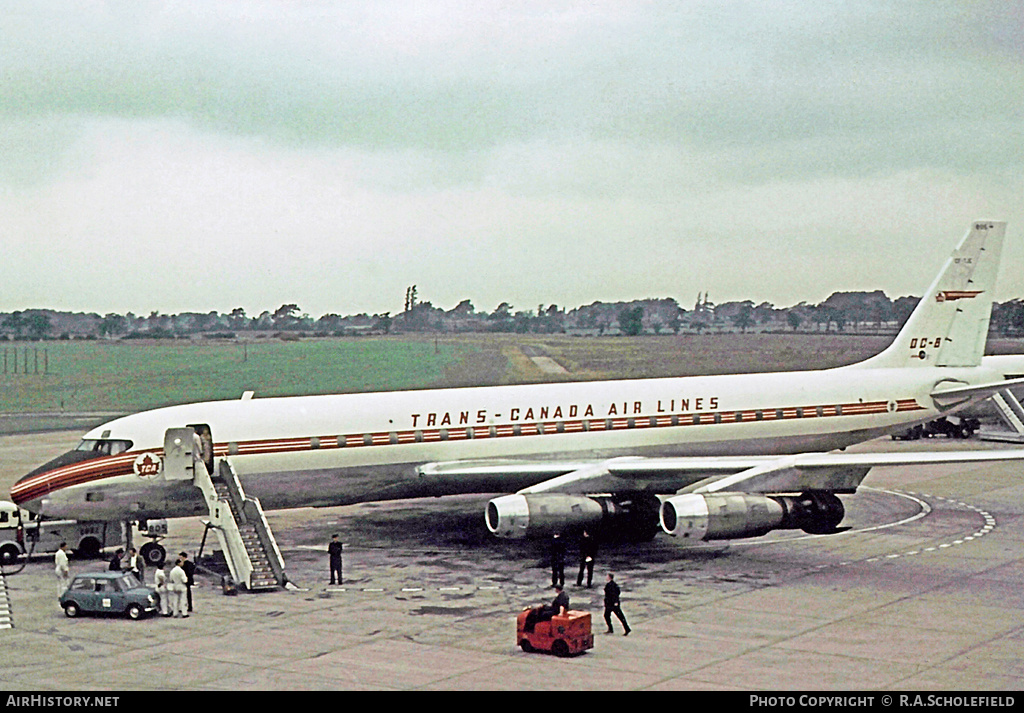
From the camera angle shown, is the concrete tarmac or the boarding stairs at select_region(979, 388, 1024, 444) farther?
the boarding stairs at select_region(979, 388, 1024, 444)

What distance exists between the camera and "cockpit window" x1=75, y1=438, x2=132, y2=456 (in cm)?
2995

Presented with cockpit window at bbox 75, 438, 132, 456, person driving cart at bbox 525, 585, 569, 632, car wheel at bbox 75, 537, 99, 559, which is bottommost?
car wheel at bbox 75, 537, 99, 559

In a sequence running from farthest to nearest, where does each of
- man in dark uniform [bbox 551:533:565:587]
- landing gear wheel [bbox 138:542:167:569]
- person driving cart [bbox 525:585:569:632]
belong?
landing gear wheel [bbox 138:542:167:569], man in dark uniform [bbox 551:533:565:587], person driving cart [bbox 525:585:569:632]

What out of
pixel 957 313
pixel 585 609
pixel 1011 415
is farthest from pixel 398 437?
pixel 1011 415

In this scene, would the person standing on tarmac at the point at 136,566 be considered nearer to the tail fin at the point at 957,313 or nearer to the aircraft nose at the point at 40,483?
the aircraft nose at the point at 40,483

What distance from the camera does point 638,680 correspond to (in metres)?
19.7

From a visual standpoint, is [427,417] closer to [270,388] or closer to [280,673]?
[280,673]

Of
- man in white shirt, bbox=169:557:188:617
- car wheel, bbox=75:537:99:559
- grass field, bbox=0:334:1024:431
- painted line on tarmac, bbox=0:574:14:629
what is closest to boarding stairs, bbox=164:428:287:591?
man in white shirt, bbox=169:557:188:617

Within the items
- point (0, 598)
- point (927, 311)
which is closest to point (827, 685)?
point (0, 598)

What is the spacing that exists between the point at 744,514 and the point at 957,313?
1633 centimetres

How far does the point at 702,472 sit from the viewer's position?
31.6 meters

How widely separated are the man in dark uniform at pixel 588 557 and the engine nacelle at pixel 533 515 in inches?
31.9

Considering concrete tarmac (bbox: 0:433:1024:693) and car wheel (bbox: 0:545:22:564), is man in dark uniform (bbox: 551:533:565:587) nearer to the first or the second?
concrete tarmac (bbox: 0:433:1024:693)

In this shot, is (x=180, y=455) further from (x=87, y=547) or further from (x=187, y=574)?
(x=187, y=574)
